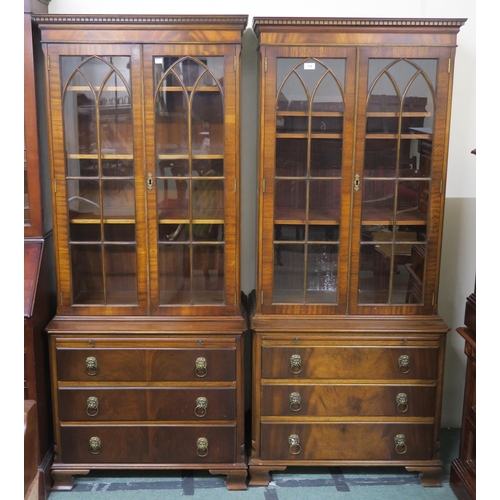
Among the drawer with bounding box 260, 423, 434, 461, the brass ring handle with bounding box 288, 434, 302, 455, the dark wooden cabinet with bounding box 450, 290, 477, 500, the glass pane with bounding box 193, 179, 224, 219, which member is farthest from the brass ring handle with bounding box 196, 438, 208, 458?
the dark wooden cabinet with bounding box 450, 290, 477, 500

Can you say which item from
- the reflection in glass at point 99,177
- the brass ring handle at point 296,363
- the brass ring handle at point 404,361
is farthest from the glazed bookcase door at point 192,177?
the brass ring handle at point 404,361

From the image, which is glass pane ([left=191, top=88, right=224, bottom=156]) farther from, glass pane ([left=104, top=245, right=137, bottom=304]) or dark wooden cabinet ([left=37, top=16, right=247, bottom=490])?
glass pane ([left=104, top=245, right=137, bottom=304])

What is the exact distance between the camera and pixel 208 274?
2391mm

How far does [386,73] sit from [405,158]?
1.08 feet

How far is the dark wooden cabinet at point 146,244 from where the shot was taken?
7.18ft

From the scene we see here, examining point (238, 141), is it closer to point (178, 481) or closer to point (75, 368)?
point (75, 368)

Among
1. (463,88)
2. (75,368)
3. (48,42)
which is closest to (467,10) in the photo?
(463,88)

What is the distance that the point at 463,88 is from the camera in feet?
8.45

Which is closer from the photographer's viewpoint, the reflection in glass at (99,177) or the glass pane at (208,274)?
the reflection in glass at (99,177)

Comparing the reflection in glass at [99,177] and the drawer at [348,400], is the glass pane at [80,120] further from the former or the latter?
the drawer at [348,400]

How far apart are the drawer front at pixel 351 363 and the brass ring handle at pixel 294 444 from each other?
26 centimetres

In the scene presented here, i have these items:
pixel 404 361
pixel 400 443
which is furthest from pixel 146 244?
pixel 400 443

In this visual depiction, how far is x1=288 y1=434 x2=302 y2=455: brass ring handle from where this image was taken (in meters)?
2.43

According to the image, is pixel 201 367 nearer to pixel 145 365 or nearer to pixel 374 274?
pixel 145 365
